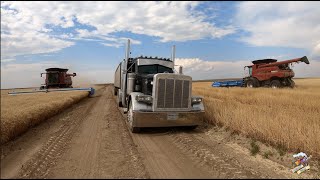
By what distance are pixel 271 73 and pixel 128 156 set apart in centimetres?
2877

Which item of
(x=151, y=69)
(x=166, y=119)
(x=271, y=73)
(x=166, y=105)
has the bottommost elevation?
(x=166, y=119)

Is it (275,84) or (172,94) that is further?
(275,84)

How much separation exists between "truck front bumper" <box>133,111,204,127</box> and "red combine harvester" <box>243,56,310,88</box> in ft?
79.6

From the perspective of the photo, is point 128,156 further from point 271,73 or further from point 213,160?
point 271,73

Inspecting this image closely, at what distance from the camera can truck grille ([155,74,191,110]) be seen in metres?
9.32

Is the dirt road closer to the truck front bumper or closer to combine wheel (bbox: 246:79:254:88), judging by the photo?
the truck front bumper

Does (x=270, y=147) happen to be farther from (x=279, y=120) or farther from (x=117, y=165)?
(x=117, y=165)

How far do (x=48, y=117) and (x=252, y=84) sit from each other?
26925mm

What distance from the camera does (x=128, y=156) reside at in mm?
6527

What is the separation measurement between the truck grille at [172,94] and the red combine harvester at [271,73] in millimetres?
24330

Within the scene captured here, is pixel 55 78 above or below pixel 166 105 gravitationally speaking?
above

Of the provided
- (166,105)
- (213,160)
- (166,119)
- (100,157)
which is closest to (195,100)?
(166,105)

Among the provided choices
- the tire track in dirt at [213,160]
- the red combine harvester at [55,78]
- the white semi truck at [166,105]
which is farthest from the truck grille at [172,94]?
the red combine harvester at [55,78]

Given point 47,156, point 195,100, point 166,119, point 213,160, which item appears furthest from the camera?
point 195,100
